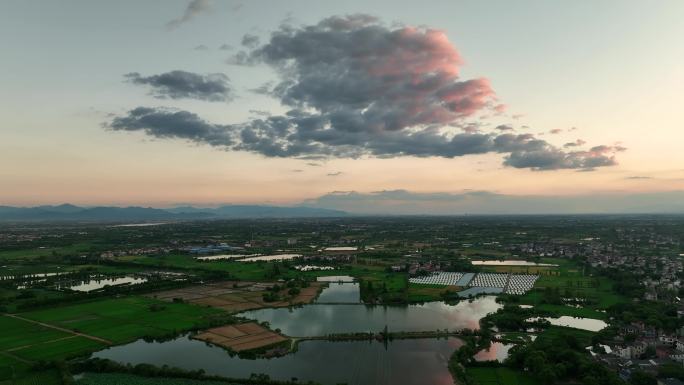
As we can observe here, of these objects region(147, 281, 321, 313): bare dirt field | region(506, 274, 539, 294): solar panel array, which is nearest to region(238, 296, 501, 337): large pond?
region(147, 281, 321, 313): bare dirt field

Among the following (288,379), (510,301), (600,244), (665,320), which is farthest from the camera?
(600,244)

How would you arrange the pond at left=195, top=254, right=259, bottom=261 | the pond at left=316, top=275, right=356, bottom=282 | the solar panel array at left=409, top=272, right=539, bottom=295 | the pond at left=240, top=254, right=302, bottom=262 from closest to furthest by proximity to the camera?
the solar panel array at left=409, top=272, right=539, bottom=295, the pond at left=316, top=275, right=356, bottom=282, the pond at left=195, top=254, right=259, bottom=261, the pond at left=240, top=254, right=302, bottom=262

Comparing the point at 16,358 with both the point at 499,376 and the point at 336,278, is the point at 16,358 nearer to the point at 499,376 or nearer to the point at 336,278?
the point at 499,376

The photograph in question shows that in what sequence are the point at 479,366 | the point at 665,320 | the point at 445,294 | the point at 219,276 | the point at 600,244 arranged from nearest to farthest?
the point at 479,366, the point at 665,320, the point at 445,294, the point at 219,276, the point at 600,244

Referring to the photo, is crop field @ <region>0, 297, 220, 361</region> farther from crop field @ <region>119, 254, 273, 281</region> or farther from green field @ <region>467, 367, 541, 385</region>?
green field @ <region>467, 367, 541, 385</region>

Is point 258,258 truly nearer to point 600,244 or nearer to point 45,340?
point 45,340

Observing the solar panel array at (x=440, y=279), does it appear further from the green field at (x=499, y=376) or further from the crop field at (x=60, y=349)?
the crop field at (x=60, y=349)

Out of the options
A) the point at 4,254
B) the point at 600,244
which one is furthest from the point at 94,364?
the point at 600,244
